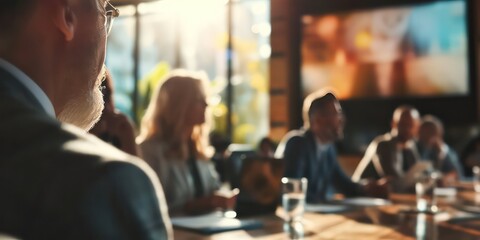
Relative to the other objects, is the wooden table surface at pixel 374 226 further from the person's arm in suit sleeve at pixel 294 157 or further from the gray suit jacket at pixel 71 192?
the gray suit jacket at pixel 71 192

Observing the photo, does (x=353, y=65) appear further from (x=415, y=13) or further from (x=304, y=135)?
(x=304, y=135)

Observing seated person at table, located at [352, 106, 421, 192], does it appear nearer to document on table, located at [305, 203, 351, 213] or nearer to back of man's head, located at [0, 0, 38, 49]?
document on table, located at [305, 203, 351, 213]

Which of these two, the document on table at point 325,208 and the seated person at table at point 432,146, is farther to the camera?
the seated person at table at point 432,146

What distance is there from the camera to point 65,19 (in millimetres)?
635

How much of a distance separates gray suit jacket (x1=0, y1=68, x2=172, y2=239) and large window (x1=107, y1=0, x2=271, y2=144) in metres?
6.21

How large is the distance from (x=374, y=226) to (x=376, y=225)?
24mm

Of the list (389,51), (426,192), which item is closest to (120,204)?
(426,192)

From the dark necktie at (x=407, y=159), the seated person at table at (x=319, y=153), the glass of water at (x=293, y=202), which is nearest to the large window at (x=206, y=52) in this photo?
the dark necktie at (x=407, y=159)

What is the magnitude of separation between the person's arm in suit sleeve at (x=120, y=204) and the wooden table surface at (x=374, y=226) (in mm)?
929

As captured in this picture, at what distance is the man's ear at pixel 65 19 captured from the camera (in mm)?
623

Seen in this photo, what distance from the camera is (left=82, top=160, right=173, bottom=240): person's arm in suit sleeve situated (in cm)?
40

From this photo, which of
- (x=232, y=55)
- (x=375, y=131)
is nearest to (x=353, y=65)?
(x=375, y=131)

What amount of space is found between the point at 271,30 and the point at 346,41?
946mm

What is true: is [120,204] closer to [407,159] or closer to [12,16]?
[12,16]
